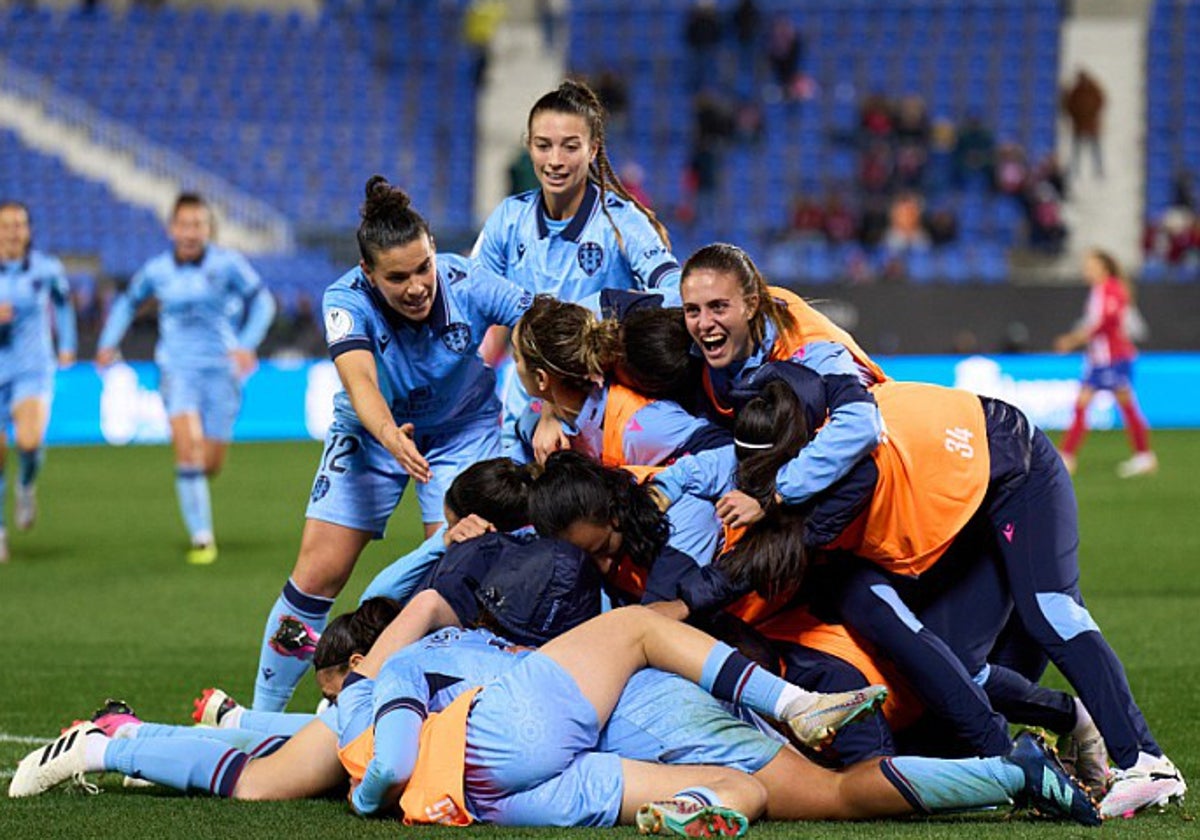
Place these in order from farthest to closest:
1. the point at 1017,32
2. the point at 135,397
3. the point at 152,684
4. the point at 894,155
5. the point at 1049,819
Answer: the point at 1017,32
the point at 894,155
the point at 135,397
the point at 152,684
the point at 1049,819

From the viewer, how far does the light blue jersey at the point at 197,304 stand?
13.7 m

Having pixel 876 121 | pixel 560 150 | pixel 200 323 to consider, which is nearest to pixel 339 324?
pixel 560 150

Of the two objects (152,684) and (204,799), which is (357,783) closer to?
(204,799)

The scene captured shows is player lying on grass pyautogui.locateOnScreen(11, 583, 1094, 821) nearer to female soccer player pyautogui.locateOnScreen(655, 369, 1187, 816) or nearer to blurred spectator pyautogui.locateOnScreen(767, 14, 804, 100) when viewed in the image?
female soccer player pyautogui.locateOnScreen(655, 369, 1187, 816)

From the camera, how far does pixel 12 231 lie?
13562 mm

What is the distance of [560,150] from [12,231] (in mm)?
7284

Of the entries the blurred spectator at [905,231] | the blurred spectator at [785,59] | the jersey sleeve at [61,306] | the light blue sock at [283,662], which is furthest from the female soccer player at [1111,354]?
the light blue sock at [283,662]

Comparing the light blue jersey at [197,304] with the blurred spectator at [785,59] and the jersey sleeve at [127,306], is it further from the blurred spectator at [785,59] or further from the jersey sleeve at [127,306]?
the blurred spectator at [785,59]

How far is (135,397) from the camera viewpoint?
2259 centimetres

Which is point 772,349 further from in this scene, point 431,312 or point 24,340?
point 24,340

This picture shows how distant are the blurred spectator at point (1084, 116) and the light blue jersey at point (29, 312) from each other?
1740cm

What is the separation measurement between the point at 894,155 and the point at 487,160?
238 inches

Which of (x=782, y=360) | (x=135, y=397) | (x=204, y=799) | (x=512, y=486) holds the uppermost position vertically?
(x=782, y=360)

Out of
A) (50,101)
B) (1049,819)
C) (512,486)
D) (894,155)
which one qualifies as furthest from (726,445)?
(50,101)
